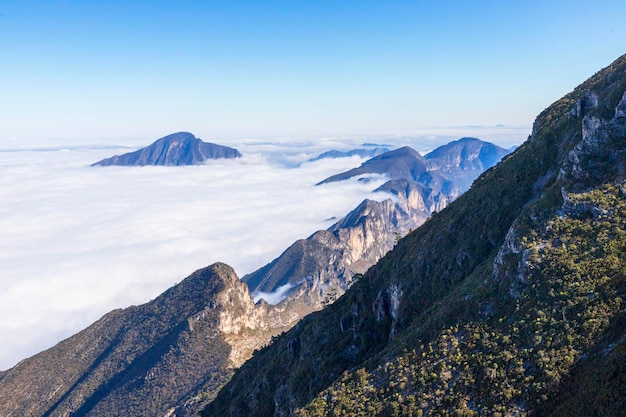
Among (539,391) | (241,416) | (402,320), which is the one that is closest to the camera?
(539,391)

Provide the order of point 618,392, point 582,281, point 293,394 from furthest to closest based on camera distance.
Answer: point 293,394, point 582,281, point 618,392

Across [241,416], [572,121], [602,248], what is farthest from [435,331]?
[241,416]

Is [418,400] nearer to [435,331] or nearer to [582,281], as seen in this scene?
[435,331]

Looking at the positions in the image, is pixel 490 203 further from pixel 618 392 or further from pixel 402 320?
pixel 618 392

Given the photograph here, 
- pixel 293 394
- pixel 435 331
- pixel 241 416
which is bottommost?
pixel 241 416

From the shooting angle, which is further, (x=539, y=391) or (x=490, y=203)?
(x=490, y=203)

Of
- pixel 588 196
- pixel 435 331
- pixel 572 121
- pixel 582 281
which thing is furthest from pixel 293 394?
pixel 572 121

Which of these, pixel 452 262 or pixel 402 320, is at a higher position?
pixel 452 262
